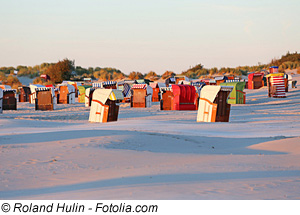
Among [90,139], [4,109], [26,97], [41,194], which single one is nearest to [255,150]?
[90,139]

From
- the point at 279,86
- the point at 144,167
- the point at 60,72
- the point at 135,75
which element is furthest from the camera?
the point at 135,75

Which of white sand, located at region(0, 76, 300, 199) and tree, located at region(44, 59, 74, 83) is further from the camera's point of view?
tree, located at region(44, 59, 74, 83)

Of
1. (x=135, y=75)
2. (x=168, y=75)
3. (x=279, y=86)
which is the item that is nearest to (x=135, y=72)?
(x=135, y=75)

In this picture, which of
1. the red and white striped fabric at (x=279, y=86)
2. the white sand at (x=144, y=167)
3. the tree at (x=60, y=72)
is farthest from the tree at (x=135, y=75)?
the white sand at (x=144, y=167)

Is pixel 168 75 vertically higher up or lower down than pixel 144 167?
higher up

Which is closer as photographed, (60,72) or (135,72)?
(60,72)

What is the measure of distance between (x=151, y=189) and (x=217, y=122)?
14189 millimetres

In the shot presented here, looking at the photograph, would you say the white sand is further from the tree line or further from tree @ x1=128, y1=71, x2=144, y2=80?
tree @ x1=128, y1=71, x2=144, y2=80

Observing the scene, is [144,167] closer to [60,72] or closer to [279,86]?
[279,86]

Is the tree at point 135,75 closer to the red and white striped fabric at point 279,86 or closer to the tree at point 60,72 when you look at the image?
the tree at point 60,72

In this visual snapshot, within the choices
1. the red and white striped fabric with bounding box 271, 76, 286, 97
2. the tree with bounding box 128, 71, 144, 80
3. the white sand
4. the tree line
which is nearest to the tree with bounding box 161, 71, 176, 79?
the tree line

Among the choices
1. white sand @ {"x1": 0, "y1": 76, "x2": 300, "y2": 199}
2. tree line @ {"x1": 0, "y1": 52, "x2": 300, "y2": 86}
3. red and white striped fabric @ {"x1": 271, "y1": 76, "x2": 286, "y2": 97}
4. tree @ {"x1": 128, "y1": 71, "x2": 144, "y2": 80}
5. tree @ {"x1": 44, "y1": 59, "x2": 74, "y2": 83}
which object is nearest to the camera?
white sand @ {"x1": 0, "y1": 76, "x2": 300, "y2": 199}

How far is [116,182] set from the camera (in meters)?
6.64

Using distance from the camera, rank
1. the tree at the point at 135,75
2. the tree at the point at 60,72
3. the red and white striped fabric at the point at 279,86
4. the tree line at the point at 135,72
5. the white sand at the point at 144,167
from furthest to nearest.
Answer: the tree at the point at 135,75 < the tree at the point at 60,72 < the tree line at the point at 135,72 < the red and white striped fabric at the point at 279,86 < the white sand at the point at 144,167
